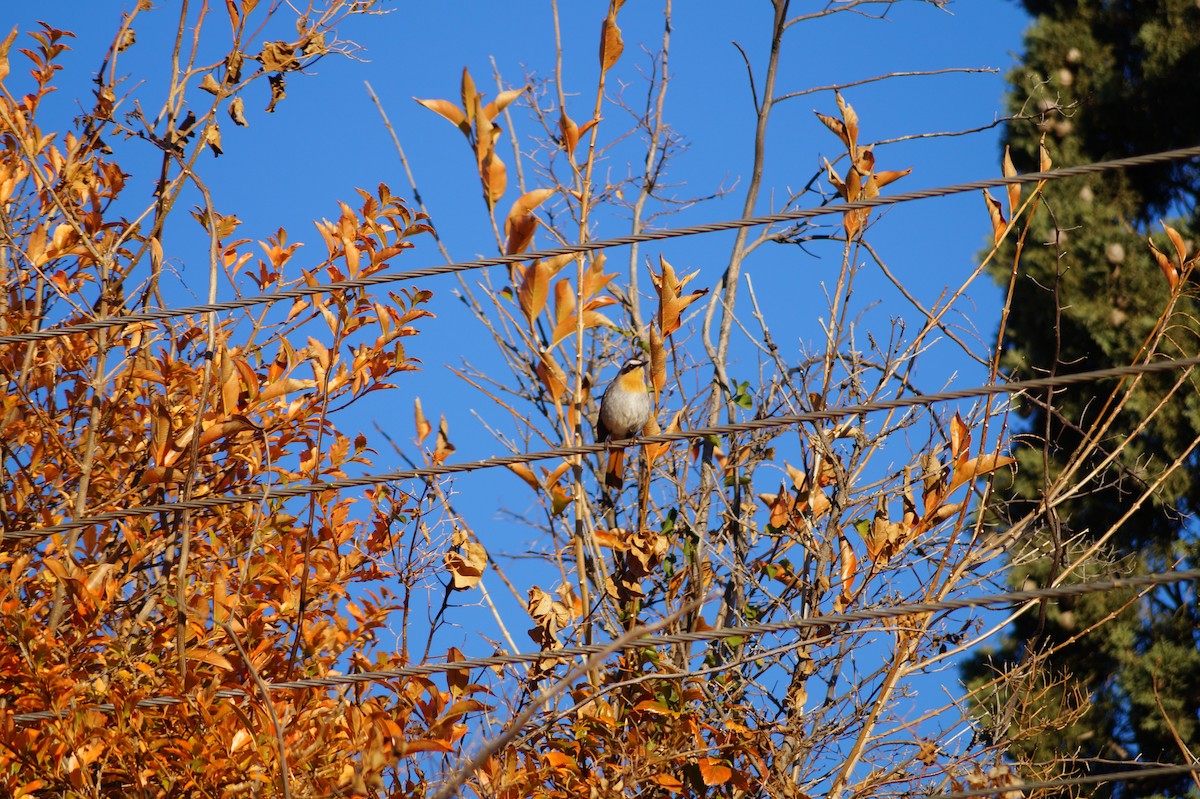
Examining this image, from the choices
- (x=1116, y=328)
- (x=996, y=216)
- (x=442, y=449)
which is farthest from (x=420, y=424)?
(x=1116, y=328)

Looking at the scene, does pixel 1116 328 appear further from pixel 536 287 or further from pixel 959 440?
pixel 536 287

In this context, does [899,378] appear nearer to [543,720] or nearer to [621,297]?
[621,297]

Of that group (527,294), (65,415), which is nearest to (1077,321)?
(527,294)

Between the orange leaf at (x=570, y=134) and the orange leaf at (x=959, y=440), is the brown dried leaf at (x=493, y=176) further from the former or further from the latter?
the orange leaf at (x=959, y=440)

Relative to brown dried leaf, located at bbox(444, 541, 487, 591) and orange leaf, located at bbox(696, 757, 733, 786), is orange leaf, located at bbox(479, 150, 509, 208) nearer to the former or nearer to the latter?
brown dried leaf, located at bbox(444, 541, 487, 591)

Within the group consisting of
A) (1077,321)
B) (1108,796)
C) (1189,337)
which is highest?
(1077,321)

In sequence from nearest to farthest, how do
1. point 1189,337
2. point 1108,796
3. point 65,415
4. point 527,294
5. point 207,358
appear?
point 207,358 → point 527,294 → point 65,415 → point 1108,796 → point 1189,337

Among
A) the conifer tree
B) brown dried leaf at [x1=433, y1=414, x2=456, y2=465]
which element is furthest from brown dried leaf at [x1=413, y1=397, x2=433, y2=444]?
the conifer tree

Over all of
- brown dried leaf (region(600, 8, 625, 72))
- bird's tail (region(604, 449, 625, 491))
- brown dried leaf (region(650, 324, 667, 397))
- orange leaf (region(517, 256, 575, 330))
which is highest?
brown dried leaf (region(600, 8, 625, 72))

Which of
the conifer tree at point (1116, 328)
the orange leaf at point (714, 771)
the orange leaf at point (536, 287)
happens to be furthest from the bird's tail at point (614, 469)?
the conifer tree at point (1116, 328)

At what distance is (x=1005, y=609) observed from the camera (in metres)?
3.68

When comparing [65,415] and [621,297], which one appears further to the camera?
[621,297]

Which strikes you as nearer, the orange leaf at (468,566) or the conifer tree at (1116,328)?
the orange leaf at (468,566)

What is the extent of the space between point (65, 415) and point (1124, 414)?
7.42 metres
